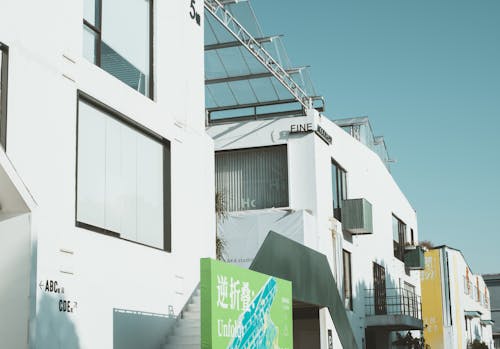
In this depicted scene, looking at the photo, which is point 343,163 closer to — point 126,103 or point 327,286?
point 327,286

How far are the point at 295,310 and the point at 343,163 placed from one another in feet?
24.2

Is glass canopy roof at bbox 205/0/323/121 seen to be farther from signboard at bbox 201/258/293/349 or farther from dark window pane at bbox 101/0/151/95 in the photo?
signboard at bbox 201/258/293/349

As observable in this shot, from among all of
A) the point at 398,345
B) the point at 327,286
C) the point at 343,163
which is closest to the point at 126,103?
the point at 327,286

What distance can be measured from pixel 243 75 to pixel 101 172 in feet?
39.6

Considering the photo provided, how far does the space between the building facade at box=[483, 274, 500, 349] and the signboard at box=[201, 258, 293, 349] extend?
7372cm

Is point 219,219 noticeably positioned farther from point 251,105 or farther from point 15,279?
point 15,279

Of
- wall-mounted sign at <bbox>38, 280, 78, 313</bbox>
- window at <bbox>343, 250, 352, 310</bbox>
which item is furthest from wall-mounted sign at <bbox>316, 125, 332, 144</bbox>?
wall-mounted sign at <bbox>38, 280, 78, 313</bbox>

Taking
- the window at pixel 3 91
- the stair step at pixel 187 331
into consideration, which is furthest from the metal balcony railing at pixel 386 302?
the window at pixel 3 91

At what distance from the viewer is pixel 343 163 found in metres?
29.7

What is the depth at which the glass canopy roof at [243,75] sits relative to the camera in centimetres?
2359

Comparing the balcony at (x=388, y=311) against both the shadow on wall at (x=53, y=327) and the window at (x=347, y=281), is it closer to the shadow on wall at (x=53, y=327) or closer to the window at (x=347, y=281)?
the window at (x=347, y=281)

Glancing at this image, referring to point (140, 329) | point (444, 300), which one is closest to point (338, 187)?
point (140, 329)

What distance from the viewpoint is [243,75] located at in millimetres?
26125

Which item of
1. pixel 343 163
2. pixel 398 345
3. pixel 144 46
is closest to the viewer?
pixel 144 46
